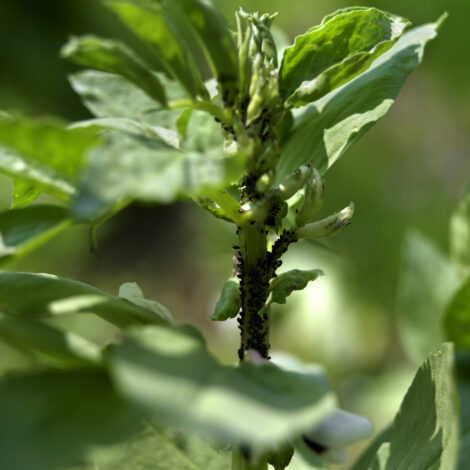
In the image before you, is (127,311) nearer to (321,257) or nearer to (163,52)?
(163,52)

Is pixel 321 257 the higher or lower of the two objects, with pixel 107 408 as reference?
lower

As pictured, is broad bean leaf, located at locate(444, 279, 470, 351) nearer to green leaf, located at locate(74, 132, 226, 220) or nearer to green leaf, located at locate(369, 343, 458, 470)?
green leaf, located at locate(369, 343, 458, 470)

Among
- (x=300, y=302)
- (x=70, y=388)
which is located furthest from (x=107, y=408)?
(x=300, y=302)

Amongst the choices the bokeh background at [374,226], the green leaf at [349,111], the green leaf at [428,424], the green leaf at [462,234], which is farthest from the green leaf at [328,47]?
the bokeh background at [374,226]

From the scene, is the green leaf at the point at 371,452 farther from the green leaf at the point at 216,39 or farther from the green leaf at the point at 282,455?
the green leaf at the point at 216,39

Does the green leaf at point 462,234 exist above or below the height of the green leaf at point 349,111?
below

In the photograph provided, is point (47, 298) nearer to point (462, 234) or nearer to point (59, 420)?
point (59, 420)

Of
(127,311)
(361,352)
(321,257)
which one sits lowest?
(361,352)

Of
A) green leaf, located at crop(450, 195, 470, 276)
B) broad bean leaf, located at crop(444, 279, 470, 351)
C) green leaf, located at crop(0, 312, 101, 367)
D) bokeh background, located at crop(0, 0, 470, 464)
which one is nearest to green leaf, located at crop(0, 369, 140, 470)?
green leaf, located at crop(0, 312, 101, 367)
